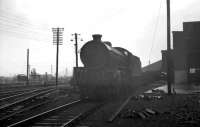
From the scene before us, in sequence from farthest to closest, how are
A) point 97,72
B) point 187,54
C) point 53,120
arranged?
point 187,54 → point 97,72 → point 53,120

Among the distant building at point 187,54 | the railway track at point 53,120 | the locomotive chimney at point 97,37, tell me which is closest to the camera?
the railway track at point 53,120

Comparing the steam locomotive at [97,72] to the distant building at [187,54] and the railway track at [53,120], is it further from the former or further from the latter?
the distant building at [187,54]

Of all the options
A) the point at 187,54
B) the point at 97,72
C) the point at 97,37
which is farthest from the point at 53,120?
the point at 187,54

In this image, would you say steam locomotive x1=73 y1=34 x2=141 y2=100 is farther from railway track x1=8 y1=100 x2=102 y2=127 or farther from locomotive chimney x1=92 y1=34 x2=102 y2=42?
railway track x1=8 y1=100 x2=102 y2=127

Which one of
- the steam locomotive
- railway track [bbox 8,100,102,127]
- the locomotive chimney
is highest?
the locomotive chimney

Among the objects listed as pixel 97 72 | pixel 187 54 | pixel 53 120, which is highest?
pixel 187 54

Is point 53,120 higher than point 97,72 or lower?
lower

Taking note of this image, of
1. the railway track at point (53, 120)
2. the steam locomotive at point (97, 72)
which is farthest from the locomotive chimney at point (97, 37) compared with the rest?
the railway track at point (53, 120)

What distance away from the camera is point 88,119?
1148cm

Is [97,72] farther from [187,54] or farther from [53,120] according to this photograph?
[187,54]

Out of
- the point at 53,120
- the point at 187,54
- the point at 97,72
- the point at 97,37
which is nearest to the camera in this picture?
the point at 53,120

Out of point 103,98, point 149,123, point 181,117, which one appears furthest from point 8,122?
point 103,98

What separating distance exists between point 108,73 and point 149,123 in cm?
837

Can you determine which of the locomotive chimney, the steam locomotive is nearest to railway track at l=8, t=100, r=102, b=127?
the steam locomotive
